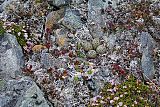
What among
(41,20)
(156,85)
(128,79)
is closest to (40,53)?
(41,20)

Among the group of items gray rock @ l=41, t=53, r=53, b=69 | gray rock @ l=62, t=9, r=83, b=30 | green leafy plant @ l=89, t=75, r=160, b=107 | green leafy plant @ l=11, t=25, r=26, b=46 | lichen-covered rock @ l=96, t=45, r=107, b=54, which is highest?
gray rock @ l=62, t=9, r=83, b=30

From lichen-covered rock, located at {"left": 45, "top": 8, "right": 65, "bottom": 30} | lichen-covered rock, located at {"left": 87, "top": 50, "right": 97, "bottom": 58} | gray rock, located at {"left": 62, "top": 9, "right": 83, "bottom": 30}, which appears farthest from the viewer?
lichen-covered rock, located at {"left": 45, "top": 8, "right": 65, "bottom": 30}

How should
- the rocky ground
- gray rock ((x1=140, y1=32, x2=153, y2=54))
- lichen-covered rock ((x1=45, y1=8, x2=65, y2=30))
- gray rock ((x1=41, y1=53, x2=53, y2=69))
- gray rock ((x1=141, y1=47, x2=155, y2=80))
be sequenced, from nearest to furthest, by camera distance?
the rocky ground → gray rock ((x1=141, y1=47, x2=155, y2=80)) → gray rock ((x1=41, y1=53, x2=53, y2=69)) → gray rock ((x1=140, y1=32, x2=153, y2=54)) → lichen-covered rock ((x1=45, y1=8, x2=65, y2=30))

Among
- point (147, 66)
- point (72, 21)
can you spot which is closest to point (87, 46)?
point (72, 21)

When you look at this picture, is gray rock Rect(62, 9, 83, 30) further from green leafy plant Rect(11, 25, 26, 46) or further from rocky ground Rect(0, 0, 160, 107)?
green leafy plant Rect(11, 25, 26, 46)

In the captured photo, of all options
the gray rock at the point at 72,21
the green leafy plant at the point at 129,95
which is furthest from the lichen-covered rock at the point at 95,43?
the green leafy plant at the point at 129,95

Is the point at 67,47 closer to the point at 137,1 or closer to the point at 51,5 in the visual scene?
the point at 51,5

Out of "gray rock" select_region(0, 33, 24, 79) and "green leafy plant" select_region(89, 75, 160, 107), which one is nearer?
"green leafy plant" select_region(89, 75, 160, 107)

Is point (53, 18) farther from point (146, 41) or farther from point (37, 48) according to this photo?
point (146, 41)

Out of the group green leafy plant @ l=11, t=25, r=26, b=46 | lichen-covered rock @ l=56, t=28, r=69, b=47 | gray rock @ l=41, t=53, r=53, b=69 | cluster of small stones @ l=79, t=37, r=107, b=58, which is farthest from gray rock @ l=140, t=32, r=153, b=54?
green leafy plant @ l=11, t=25, r=26, b=46
